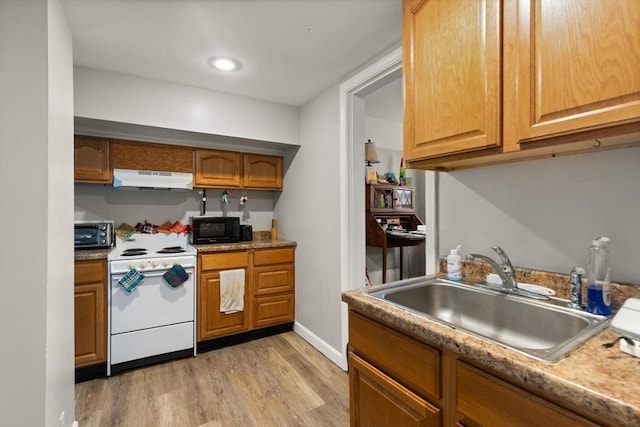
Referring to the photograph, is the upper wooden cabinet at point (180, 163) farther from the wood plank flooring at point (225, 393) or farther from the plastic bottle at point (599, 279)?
the plastic bottle at point (599, 279)

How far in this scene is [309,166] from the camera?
2.81 m

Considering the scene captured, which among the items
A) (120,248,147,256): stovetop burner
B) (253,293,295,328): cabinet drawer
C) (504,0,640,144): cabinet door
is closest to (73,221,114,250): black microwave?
(120,248,147,256): stovetop burner

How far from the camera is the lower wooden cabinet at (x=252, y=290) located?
8.43 ft

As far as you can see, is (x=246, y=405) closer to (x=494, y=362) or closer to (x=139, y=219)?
(x=494, y=362)

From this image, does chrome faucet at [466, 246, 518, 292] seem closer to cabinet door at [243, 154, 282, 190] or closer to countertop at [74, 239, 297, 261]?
countertop at [74, 239, 297, 261]

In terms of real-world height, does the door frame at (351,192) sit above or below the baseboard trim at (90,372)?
above

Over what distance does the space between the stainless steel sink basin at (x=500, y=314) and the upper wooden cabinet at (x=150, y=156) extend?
7.60ft

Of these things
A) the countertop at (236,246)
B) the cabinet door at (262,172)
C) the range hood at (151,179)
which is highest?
the cabinet door at (262,172)

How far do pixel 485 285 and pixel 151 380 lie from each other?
7.82 ft

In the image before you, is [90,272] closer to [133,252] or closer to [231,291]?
[133,252]

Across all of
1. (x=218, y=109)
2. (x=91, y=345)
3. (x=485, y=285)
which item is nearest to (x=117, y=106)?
(x=218, y=109)

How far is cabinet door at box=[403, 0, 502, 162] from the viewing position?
40.2 inches

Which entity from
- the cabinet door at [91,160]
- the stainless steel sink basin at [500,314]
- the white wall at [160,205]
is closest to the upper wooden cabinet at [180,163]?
the cabinet door at [91,160]

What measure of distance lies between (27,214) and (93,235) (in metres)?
1.52
